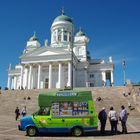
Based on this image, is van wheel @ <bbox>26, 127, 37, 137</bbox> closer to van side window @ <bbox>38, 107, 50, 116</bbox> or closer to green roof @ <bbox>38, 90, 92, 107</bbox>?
van side window @ <bbox>38, 107, 50, 116</bbox>

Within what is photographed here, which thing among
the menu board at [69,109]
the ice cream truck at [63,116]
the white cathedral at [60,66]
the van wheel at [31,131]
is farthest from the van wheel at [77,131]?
the white cathedral at [60,66]

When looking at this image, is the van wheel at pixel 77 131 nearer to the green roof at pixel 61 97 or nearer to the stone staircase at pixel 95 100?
the green roof at pixel 61 97

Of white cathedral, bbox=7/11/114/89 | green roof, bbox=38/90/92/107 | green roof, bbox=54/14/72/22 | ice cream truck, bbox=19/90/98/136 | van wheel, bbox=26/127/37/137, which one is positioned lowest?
van wheel, bbox=26/127/37/137

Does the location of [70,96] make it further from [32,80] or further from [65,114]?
[32,80]

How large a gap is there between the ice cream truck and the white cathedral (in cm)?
3722

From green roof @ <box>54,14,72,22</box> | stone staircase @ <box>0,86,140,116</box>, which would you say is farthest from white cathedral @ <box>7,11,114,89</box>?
stone staircase @ <box>0,86,140,116</box>

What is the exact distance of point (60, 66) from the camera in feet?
189

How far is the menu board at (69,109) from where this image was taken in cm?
1373

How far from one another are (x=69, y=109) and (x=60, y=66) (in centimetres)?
4406

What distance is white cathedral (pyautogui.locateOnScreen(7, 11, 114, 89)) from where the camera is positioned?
58156 millimetres

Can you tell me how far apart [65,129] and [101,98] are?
21867mm

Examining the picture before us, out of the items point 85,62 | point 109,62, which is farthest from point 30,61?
point 109,62

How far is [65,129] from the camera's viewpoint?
1350 centimetres

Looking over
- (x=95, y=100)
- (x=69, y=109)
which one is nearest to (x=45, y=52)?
(x=95, y=100)
